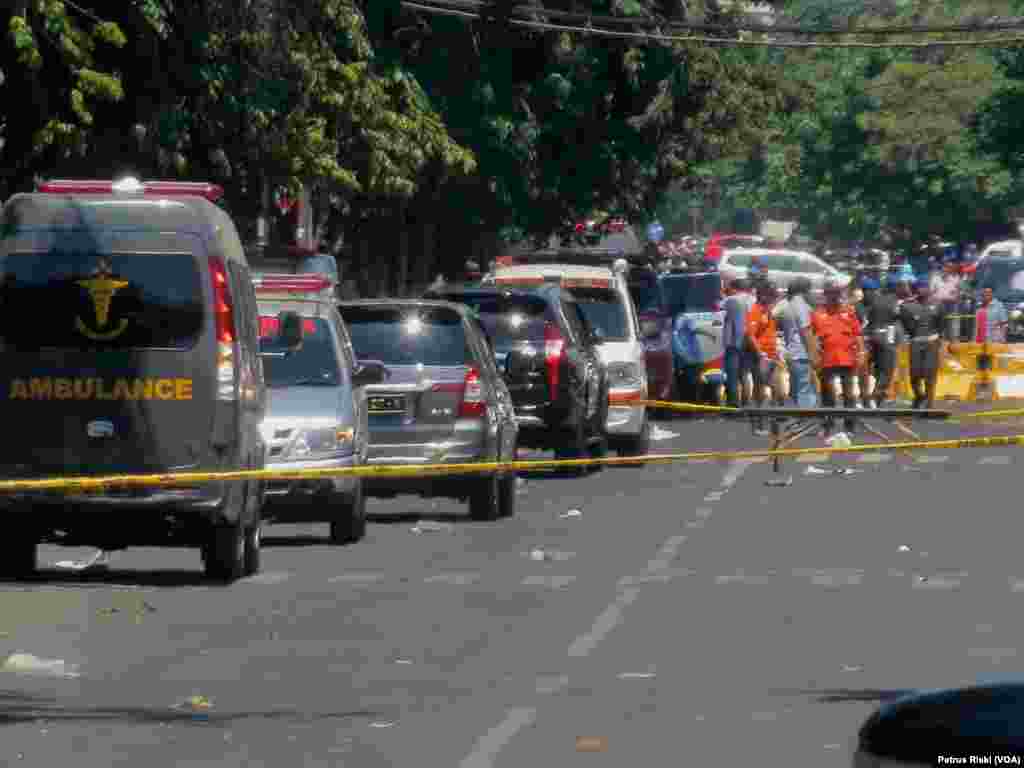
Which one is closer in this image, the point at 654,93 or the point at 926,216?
the point at 654,93

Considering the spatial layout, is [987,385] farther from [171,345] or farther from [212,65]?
[171,345]

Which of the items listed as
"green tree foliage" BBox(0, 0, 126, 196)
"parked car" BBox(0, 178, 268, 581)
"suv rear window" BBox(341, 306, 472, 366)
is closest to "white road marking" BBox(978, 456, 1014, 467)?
"suv rear window" BBox(341, 306, 472, 366)

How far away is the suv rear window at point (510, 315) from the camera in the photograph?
24047mm

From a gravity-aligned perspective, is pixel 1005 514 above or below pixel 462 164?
below

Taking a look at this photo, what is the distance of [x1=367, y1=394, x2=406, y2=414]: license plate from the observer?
20094 millimetres

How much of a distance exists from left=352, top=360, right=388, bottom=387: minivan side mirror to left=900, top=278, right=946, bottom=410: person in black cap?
17920 mm

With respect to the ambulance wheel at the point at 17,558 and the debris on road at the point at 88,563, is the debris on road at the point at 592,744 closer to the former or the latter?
the ambulance wheel at the point at 17,558

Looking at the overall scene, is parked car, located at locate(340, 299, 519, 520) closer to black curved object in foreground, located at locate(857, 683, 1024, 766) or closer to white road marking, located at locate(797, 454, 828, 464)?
white road marking, located at locate(797, 454, 828, 464)

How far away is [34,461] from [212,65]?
35.9 feet

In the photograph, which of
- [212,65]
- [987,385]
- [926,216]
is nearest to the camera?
[212,65]

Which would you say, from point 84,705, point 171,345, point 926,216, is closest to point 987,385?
point 171,345

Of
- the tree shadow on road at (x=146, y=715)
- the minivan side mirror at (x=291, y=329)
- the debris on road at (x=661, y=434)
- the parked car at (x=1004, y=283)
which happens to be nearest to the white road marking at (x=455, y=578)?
the minivan side mirror at (x=291, y=329)

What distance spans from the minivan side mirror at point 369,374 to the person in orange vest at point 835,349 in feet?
36.7

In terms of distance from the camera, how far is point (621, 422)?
27188 millimetres
